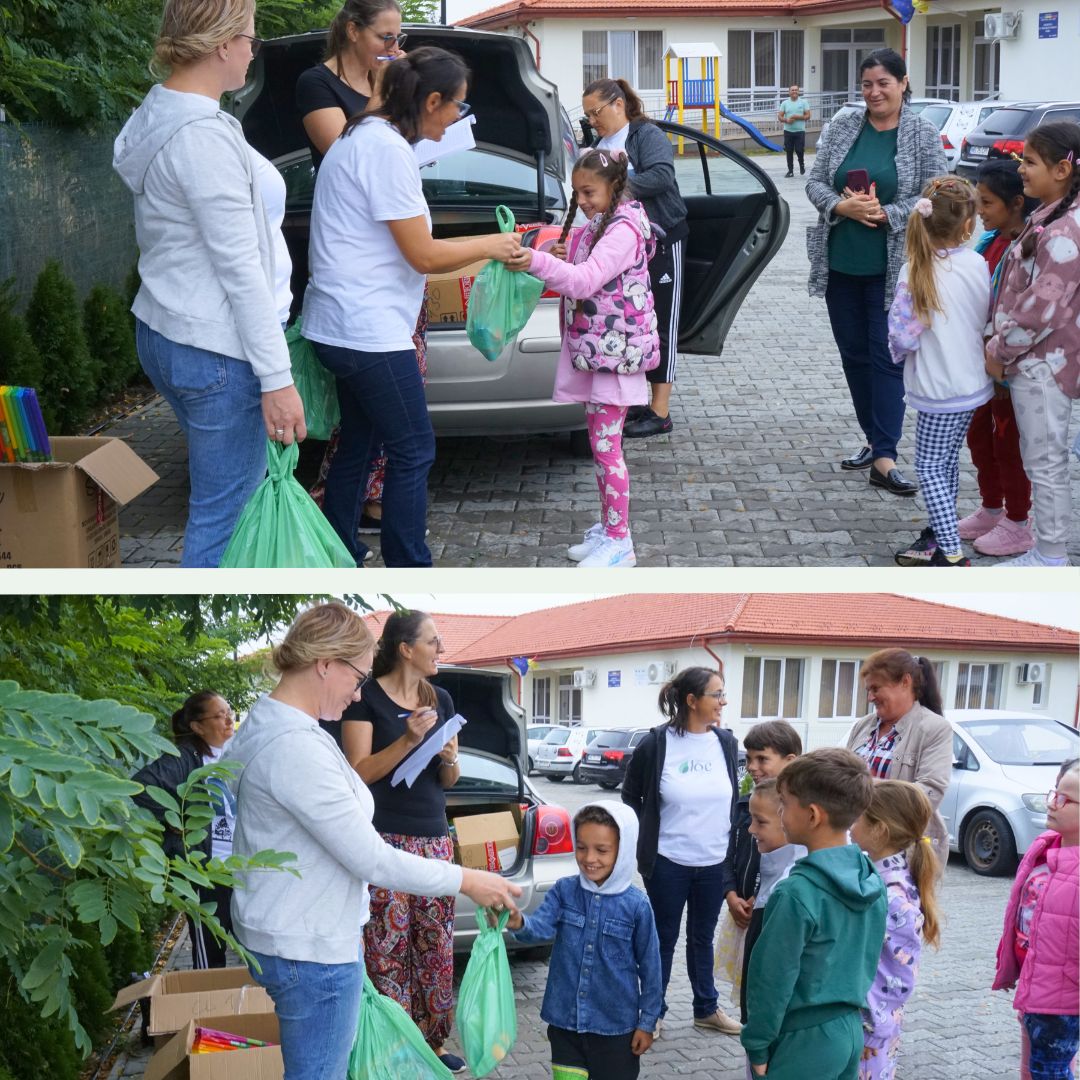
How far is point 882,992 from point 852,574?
4.42ft

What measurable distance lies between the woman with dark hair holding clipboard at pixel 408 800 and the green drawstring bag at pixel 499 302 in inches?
45.2

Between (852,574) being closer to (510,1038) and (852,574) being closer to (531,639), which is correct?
(531,639)

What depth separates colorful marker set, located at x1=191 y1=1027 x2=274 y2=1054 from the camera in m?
3.70

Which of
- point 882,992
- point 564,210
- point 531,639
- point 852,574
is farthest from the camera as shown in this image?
point 564,210

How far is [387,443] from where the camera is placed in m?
4.17

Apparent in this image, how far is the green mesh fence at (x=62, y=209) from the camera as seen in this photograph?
26.1ft

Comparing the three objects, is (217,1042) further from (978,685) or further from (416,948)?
(978,685)

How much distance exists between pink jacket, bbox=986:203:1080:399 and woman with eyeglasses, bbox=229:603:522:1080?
2651 millimetres

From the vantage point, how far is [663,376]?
684 centimetres

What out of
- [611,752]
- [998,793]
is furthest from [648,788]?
[998,793]

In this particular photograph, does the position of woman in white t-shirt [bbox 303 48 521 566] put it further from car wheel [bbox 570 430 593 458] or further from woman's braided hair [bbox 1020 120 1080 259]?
car wheel [bbox 570 430 593 458]

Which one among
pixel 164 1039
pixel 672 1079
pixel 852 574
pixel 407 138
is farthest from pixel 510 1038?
pixel 407 138

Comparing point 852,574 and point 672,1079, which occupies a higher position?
point 852,574

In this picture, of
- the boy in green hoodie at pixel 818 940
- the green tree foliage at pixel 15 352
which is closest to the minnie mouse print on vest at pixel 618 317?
the boy in green hoodie at pixel 818 940
